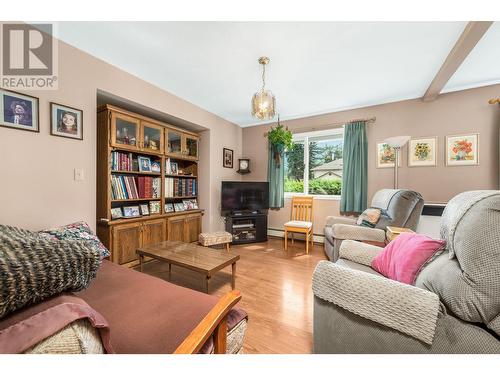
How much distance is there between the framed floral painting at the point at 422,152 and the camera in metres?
2.74

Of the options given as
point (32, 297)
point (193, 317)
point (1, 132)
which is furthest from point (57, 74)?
point (193, 317)

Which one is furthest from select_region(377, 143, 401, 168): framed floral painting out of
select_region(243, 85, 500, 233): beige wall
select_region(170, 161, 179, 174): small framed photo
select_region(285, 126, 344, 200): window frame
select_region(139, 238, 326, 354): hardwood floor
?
select_region(170, 161, 179, 174): small framed photo

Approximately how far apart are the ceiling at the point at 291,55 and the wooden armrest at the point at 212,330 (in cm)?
196

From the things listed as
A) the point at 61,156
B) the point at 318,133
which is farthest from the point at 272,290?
the point at 318,133

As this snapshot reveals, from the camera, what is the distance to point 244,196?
12.2 ft

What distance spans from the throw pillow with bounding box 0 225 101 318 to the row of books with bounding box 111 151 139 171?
80.1 inches

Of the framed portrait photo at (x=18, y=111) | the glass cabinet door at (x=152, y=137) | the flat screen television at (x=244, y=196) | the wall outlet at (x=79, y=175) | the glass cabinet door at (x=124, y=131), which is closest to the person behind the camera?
the framed portrait photo at (x=18, y=111)

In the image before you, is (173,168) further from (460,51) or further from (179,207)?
(460,51)

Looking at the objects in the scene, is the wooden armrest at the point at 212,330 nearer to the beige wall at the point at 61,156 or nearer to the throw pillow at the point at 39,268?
the throw pillow at the point at 39,268

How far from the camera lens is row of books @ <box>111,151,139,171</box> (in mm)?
2322

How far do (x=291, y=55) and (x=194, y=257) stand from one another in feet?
7.36

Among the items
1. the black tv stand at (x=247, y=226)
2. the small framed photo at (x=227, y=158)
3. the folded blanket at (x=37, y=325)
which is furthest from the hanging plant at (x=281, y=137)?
the folded blanket at (x=37, y=325)

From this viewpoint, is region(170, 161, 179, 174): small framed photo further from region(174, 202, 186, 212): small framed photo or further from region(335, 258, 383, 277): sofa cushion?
region(335, 258, 383, 277): sofa cushion
